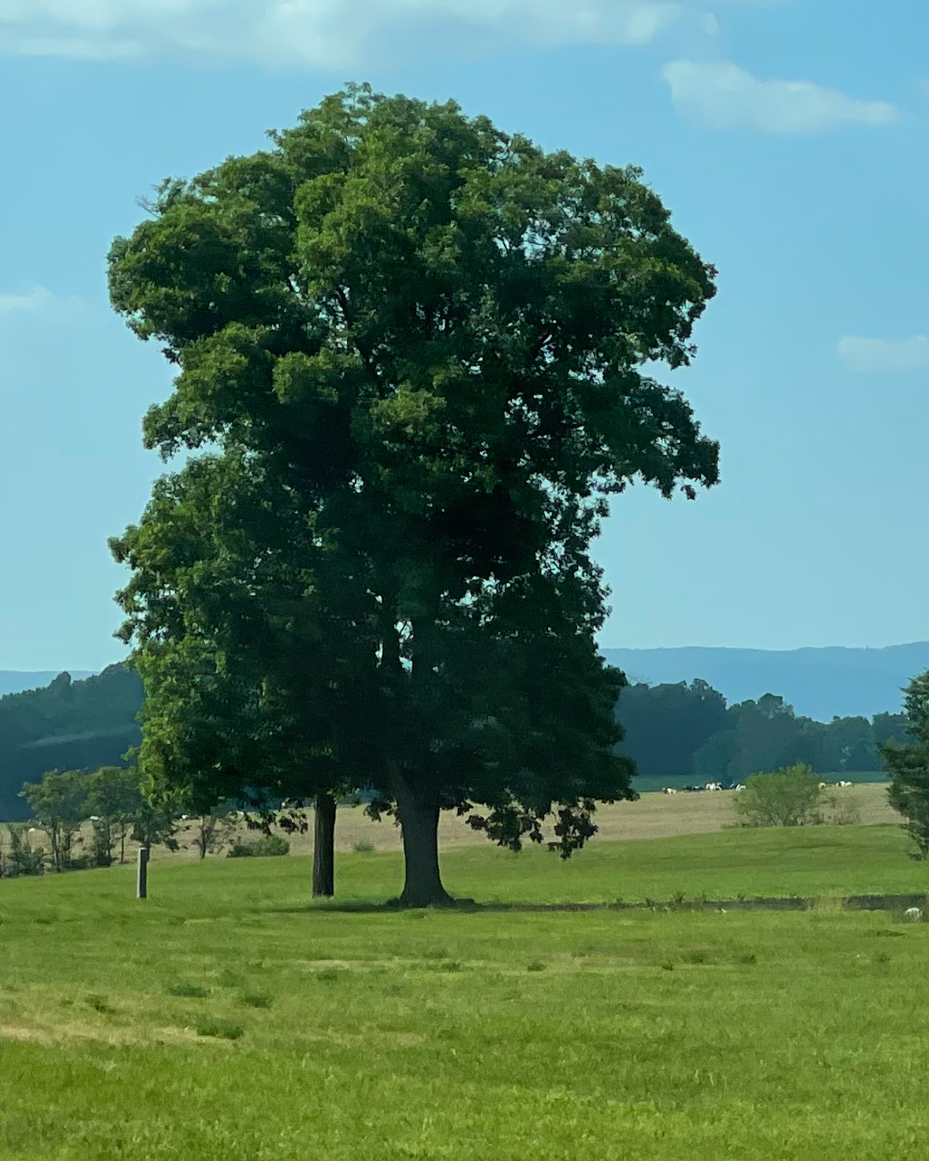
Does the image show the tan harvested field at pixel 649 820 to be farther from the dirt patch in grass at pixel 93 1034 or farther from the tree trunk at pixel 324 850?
the dirt patch in grass at pixel 93 1034

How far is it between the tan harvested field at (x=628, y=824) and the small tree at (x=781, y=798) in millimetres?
2709

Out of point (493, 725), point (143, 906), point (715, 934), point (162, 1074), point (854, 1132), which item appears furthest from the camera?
point (493, 725)

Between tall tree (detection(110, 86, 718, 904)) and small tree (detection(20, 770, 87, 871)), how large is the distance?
203ft

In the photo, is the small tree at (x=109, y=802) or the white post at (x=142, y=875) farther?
the small tree at (x=109, y=802)

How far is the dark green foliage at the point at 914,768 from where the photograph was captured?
261ft

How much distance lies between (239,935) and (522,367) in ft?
47.6

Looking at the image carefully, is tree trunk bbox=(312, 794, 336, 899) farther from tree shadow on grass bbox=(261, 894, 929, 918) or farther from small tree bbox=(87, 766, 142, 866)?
small tree bbox=(87, 766, 142, 866)

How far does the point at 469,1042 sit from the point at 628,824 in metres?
103

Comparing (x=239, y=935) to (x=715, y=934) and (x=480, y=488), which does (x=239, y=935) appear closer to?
(x=715, y=934)

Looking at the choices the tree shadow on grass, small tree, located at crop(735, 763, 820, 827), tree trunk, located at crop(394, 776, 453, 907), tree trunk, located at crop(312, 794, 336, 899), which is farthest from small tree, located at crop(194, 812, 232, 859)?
the tree shadow on grass

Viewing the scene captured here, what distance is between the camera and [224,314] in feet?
126

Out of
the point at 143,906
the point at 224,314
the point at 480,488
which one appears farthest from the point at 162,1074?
the point at 224,314

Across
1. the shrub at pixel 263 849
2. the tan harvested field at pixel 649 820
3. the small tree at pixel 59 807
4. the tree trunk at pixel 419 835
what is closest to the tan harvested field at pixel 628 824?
the tan harvested field at pixel 649 820

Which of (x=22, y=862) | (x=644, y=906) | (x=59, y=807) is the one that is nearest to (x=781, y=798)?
(x=59, y=807)
